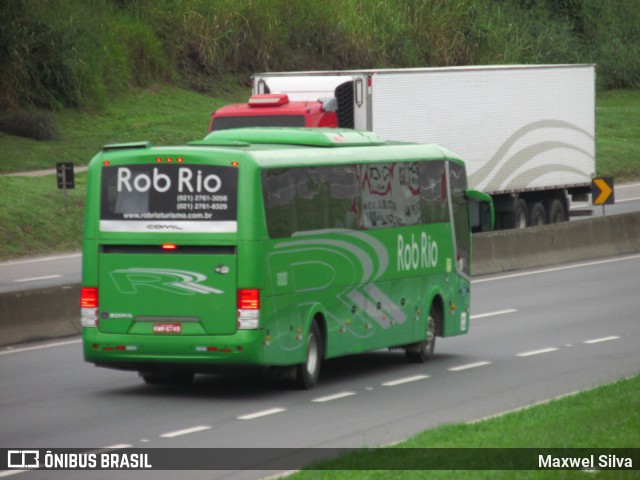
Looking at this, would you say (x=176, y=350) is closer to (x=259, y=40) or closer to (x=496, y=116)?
(x=496, y=116)

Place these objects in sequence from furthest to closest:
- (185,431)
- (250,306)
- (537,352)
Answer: (537,352), (250,306), (185,431)

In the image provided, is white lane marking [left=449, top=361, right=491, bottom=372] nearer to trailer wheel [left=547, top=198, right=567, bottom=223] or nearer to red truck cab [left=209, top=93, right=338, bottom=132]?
red truck cab [left=209, top=93, right=338, bottom=132]

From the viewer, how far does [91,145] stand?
47.2 meters

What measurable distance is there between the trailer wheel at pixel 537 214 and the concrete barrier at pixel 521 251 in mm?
4581

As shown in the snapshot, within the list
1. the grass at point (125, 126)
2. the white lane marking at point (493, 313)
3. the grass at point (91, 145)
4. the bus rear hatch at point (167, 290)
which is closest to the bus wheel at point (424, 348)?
the bus rear hatch at point (167, 290)

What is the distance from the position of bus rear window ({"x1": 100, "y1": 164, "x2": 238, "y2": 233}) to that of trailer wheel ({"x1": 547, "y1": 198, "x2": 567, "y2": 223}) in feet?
81.3

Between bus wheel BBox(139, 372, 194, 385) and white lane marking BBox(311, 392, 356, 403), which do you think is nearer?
white lane marking BBox(311, 392, 356, 403)

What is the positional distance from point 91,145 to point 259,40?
64.4 feet

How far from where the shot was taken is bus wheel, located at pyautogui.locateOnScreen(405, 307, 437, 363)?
725 inches

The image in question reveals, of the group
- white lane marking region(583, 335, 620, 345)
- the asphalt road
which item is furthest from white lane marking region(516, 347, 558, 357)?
white lane marking region(583, 335, 620, 345)

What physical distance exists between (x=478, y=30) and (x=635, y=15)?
17965 mm

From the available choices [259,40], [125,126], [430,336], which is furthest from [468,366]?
[259,40]

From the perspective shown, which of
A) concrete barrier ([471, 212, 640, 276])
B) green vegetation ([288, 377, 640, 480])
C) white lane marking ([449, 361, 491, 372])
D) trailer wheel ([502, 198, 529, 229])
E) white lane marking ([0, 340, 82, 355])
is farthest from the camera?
trailer wheel ([502, 198, 529, 229])

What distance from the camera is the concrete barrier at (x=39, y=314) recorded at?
19516 mm
